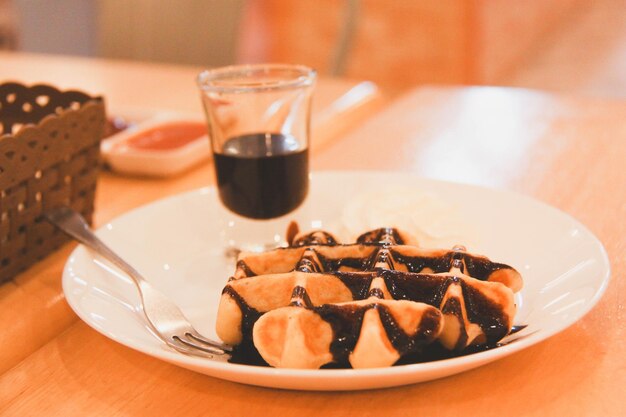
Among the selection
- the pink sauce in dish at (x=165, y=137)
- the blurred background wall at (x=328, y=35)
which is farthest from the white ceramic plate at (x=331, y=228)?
the blurred background wall at (x=328, y=35)

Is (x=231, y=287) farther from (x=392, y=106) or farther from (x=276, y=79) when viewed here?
(x=392, y=106)

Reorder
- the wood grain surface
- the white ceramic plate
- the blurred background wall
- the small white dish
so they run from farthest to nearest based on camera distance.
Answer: the blurred background wall, the small white dish, the wood grain surface, the white ceramic plate

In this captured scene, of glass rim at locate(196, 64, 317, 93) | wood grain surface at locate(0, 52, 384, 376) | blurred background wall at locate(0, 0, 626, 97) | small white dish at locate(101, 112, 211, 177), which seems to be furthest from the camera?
blurred background wall at locate(0, 0, 626, 97)

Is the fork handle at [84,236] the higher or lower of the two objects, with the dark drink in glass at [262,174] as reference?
lower

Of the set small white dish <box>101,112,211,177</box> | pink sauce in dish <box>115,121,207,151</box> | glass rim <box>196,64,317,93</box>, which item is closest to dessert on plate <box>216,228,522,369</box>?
glass rim <box>196,64,317,93</box>

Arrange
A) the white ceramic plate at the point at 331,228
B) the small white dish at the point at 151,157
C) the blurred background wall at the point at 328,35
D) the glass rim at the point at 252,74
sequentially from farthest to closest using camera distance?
the blurred background wall at the point at 328,35 → the small white dish at the point at 151,157 → the glass rim at the point at 252,74 → the white ceramic plate at the point at 331,228

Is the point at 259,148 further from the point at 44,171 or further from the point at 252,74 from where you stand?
the point at 44,171

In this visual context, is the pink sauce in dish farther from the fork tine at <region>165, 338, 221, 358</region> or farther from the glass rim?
the fork tine at <region>165, 338, 221, 358</region>

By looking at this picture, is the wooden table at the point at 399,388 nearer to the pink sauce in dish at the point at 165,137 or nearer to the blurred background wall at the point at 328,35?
the pink sauce in dish at the point at 165,137
